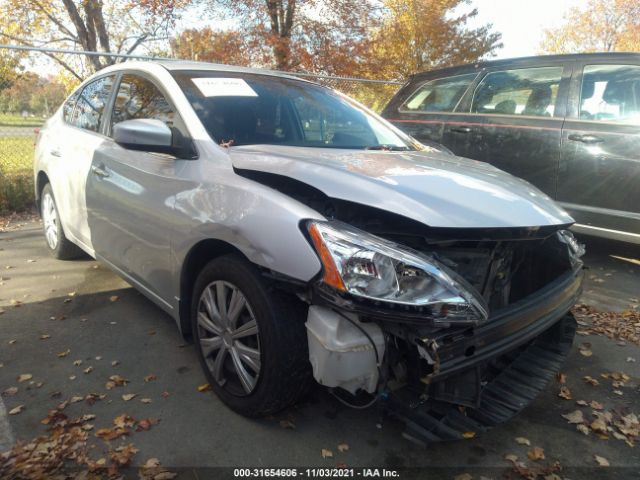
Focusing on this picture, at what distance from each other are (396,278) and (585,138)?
12.0 ft

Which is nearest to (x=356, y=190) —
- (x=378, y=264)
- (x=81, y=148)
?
(x=378, y=264)

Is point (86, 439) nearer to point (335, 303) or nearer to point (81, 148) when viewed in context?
point (335, 303)

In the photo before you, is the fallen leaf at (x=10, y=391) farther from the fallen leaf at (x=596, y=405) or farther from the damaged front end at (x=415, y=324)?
the fallen leaf at (x=596, y=405)

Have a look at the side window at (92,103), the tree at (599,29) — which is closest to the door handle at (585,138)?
the side window at (92,103)

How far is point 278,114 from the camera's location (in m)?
2.94

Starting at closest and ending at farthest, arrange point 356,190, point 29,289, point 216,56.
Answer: point 356,190 < point 29,289 < point 216,56

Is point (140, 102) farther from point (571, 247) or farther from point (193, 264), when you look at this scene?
point (571, 247)

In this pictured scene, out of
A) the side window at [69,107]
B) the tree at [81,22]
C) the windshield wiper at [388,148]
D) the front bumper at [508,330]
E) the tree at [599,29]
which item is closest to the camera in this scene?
the front bumper at [508,330]

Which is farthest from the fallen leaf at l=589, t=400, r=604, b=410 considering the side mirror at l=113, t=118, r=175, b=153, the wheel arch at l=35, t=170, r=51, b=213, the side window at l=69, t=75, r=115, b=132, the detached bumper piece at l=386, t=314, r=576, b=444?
the wheel arch at l=35, t=170, r=51, b=213

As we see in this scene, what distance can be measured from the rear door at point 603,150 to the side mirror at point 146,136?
382cm

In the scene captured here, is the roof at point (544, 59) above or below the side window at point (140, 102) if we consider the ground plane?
above

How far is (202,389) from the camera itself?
256 cm

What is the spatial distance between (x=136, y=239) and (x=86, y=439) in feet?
3.83

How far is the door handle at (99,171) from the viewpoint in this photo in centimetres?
317
